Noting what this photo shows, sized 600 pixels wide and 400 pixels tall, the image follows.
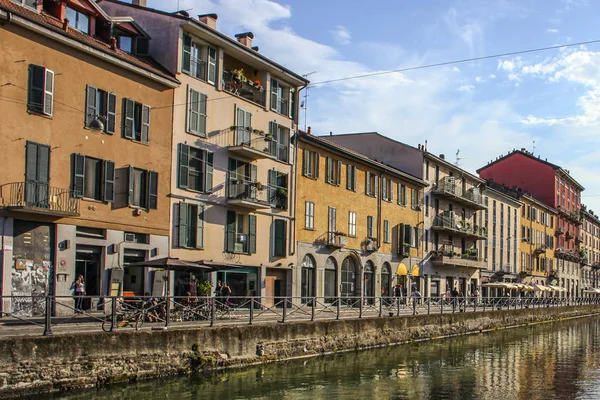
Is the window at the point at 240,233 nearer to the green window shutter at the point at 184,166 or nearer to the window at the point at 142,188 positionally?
the green window shutter at the point at 184,166

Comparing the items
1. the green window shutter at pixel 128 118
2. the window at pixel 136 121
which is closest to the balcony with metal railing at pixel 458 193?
the window at pixel 136 121

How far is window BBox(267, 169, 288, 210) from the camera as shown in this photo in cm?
3669

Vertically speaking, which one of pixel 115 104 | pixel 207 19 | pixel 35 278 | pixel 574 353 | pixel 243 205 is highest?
pixel 207 19

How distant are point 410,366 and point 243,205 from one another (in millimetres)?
12048

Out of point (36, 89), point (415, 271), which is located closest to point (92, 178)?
point (36, 89)

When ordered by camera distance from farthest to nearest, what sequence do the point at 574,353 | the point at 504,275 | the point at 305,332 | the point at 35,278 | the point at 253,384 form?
the point at 504,275 < the point at 574,353 < the point at 305,332 < the point at 35,278 < the point at 253,384

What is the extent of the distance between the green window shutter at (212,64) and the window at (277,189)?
233 inches

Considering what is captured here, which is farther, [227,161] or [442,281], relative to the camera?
[442,281]

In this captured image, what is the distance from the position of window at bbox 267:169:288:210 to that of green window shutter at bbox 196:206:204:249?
210 inches

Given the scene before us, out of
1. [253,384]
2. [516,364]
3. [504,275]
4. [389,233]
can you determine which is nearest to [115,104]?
[253,384]

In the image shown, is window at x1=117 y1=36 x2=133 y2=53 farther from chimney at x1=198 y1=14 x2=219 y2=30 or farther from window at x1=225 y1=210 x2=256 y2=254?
window at x1=225 y1=210 x2=256 y2=254

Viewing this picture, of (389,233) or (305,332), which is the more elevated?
(389,233)

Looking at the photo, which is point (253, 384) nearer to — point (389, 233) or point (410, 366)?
point (410, 366)

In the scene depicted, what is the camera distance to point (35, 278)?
24.2 m
